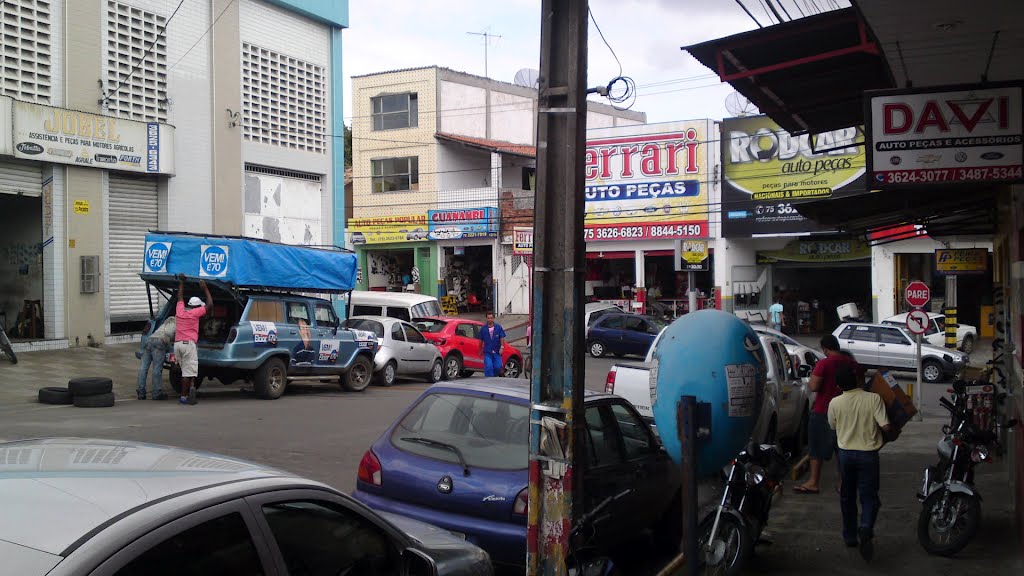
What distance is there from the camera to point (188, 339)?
1529 centimetres

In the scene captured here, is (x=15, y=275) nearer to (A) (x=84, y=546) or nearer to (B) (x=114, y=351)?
(B) (x=114, y=351)

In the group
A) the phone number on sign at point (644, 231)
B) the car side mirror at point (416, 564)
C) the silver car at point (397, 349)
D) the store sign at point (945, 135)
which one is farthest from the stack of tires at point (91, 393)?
the phone number on sign at point (644, 231)

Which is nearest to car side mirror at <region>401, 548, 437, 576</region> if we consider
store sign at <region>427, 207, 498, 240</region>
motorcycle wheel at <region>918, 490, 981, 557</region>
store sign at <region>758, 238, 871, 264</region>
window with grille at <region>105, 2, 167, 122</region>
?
motorcycle wheel at <region>918, 490, 981, 557</region>

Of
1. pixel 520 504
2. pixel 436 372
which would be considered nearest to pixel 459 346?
pixel 436 372

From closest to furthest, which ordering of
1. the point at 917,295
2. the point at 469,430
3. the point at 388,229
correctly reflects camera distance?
the point at 469,430 < the point at 917,295 < the point at 388,229

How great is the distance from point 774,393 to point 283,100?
1950cm

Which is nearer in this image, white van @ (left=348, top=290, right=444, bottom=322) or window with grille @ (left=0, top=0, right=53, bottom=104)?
window with grille @ (left=0, top=0, right=53, bottom=104)

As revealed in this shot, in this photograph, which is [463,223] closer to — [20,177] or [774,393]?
[20,177]

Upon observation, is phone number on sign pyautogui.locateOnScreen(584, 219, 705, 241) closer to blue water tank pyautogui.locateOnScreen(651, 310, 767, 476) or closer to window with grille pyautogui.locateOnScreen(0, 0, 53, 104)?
window with grille pyautogui.locateOnScreen(0, 0, 53, 104)

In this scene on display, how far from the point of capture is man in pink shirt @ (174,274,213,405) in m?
15.2

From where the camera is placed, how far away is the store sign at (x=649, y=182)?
36531 millimetres

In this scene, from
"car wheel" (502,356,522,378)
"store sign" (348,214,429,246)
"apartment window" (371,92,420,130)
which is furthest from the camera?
"apartment window" (371,92,420,130)

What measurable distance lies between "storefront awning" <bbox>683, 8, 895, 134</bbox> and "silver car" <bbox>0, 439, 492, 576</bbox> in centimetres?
545

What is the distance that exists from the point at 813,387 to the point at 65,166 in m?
18.3
